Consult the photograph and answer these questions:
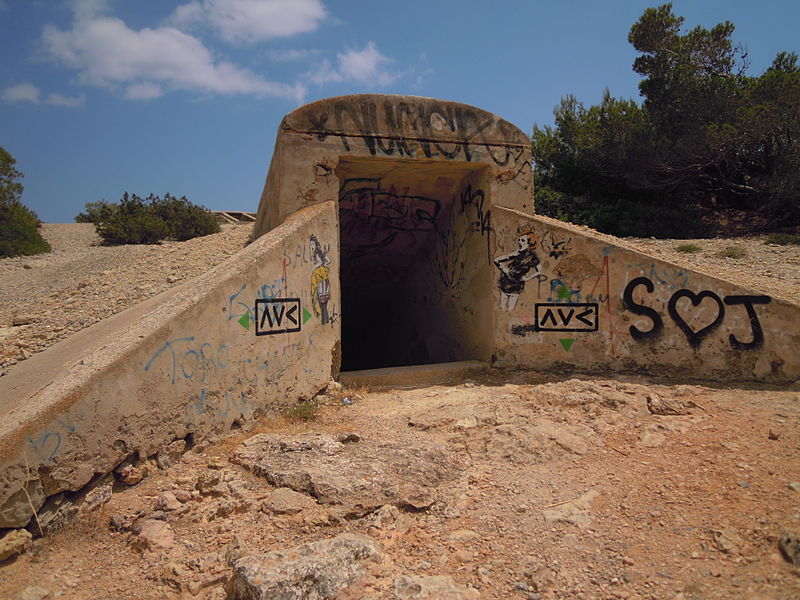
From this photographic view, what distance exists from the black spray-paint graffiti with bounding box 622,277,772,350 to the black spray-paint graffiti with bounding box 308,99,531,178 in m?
1.96

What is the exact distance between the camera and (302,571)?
2.36m

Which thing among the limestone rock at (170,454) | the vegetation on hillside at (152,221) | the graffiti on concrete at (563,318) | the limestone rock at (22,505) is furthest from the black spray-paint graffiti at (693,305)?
the vegetation on hillside at (152,221)

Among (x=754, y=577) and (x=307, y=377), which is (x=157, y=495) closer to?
(x=307, y=377)

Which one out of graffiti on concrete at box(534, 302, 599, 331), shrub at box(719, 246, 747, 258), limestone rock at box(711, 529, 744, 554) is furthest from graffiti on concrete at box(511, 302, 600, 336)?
shrub at box(719, 246, 747, 258)

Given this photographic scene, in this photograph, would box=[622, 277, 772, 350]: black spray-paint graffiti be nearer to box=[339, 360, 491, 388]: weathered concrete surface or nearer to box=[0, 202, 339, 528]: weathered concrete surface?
box=[339, 360, 491, 388]: weathered concrete surface

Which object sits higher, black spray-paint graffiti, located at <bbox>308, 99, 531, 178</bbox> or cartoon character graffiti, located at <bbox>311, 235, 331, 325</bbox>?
black spray-paint graffiti, located at <bbox>308, 99, 531, 178</bbox>

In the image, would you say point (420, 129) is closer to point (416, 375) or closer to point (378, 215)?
point (378, 215)

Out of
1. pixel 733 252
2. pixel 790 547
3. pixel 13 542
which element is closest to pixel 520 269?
pixel 790 547

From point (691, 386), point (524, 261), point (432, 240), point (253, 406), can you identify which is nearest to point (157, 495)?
point (253, 406)

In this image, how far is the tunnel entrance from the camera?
6.13 metres

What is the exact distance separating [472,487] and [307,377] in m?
2.02

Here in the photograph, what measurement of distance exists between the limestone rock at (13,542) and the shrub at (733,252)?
1092 centimetres

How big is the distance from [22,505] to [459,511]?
2.31 metres

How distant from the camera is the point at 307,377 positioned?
15.5 feet
